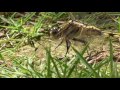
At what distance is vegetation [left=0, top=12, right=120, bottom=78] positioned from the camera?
1349 millimetres

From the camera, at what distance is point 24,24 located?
2.17m

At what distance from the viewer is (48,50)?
1683 millimetres

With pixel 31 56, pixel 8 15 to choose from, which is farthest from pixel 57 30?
pixel 8 15

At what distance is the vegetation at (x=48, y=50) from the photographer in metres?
1.35

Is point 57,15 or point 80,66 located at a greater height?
point 57,15
